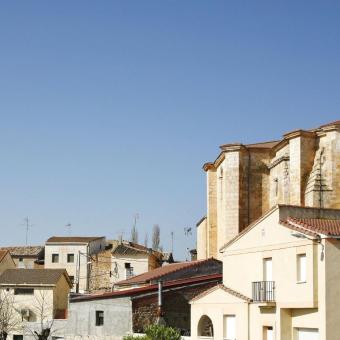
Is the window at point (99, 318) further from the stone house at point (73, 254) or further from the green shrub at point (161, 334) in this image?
the stone house at point (73, 254)

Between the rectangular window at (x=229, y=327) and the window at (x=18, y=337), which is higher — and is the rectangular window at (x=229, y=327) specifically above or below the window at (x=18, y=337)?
above

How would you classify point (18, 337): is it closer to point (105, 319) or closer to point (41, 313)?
point (41, 313)

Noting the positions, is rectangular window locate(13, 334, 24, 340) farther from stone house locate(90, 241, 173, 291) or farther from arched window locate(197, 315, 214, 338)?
arched window locate(197, 315, 214, 338)

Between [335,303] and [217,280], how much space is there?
13.5m

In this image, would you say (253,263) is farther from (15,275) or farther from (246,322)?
(15,275)

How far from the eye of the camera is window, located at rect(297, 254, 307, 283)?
24.4m

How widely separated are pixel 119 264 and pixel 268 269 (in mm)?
43402

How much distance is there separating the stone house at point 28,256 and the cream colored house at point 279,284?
47.3 meters

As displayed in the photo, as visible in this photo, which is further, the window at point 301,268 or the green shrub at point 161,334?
the green shrub at point 161,334

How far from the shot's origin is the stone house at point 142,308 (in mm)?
34406

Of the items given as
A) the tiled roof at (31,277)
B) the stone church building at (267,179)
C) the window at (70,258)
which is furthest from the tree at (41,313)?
the window at (70,258)

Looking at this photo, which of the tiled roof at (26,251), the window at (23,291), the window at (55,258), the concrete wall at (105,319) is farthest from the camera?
the tiled roof at (26,251)

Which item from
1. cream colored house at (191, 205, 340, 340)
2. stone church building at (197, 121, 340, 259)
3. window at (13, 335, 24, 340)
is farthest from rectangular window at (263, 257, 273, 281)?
window at (13, 335, 24, 340)

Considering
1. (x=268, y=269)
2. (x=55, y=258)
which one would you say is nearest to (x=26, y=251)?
(x=55, y=258)
